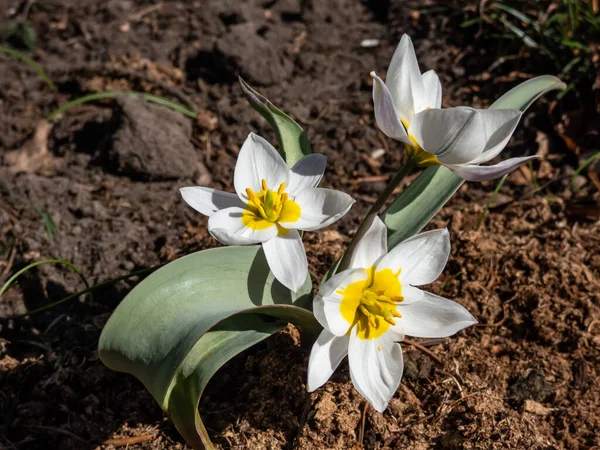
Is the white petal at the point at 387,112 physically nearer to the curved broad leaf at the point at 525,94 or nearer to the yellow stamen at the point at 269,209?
the yellow stamen at the point at 269,209

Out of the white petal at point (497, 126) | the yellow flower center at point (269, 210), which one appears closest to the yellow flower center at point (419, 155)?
the white petal at point (497, 126)

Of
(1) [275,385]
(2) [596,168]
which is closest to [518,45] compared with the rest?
(2) [596,168]

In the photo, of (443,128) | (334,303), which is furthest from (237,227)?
(443,128)

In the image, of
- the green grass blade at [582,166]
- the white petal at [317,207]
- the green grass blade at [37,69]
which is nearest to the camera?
the white petal at [317,207]

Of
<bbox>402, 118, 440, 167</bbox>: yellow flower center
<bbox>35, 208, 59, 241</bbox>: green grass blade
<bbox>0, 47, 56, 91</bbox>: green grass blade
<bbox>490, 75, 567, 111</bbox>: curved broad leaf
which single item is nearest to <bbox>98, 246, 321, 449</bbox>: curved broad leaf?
<bbox>402, 118, 440, 167</bbox>: yellow flower center

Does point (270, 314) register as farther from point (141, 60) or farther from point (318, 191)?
point (141, 60)

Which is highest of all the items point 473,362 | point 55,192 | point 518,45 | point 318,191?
point 318,191

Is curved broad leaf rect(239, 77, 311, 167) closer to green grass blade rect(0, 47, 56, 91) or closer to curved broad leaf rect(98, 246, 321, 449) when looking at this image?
curved broad leaf rect(98, 246, 321, 449)

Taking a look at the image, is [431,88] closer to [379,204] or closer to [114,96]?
[379,204]
